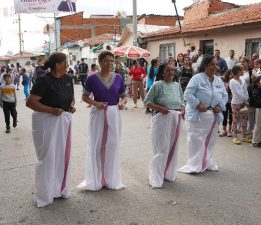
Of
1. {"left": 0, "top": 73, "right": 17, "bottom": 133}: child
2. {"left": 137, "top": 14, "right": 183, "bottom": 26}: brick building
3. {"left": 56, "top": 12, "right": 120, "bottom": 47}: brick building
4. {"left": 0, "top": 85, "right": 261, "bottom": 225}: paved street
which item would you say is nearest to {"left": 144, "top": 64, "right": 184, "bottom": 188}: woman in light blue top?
{"left": 0, "top": 85, "right": 261, "bottom": 225}: paved street

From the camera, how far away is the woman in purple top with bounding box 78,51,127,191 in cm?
476

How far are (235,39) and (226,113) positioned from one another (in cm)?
680

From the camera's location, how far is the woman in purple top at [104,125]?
4.76 metres

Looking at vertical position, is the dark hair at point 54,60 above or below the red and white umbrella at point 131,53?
below

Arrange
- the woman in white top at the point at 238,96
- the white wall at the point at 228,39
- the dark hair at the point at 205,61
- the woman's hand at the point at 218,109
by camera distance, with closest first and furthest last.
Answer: the dark hair at the point at 205,61 < the woman's hand at the point at 218,109 < the woman in white top at the point at 238,96 < the white wall at the point at 228,39

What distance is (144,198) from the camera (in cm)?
465

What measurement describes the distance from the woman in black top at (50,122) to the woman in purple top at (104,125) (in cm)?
41

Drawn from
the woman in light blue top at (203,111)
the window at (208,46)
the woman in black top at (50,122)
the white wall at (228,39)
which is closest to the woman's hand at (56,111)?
the woman in black top at (50,122)

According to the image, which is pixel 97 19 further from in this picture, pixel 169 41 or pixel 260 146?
pixel 260 146

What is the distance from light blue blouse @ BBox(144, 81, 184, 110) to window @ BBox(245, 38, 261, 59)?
366 inches

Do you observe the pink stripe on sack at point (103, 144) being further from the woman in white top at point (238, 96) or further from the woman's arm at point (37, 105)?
the woman in white top at point (238, 96)

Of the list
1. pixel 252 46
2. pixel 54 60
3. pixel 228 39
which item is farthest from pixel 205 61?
pixel 228 39

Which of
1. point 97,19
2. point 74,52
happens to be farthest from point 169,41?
point 97,19

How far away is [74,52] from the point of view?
39.2m
